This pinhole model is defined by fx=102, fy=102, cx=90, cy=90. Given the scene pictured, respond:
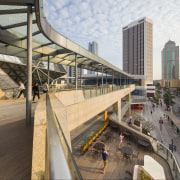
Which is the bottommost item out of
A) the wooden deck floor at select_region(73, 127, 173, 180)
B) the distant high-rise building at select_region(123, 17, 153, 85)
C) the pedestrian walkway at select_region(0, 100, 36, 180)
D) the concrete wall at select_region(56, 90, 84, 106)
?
the wooden deck floor at select_region(73, 127, 173, 180)

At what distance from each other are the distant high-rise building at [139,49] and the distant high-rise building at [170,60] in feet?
299

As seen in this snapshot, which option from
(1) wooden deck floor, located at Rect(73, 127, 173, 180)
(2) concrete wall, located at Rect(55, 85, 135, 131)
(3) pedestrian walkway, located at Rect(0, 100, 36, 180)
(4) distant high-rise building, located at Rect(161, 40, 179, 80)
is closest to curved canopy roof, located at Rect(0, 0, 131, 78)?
(2) concrete wall, located at Rect(55, 85, 135, 131)

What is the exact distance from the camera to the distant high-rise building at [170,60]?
455ft

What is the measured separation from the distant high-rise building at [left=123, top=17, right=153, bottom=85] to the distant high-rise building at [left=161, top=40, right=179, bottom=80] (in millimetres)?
91225

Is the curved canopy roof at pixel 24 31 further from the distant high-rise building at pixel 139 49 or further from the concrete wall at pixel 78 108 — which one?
the distant high-rise building at pixel 139 49

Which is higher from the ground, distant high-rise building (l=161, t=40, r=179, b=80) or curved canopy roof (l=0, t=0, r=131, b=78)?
distant high-rise building (l=161, t=40, r=179, b=80)

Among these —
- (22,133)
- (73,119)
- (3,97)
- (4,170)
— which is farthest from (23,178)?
(3,97)

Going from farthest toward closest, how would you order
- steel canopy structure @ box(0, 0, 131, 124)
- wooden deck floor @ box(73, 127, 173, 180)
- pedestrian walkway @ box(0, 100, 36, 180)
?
wooden deck floor @ box(73, 127, 173, 180), steel canopy structure @ box(0, 0, 131, 124), pedestrian walkway @ box(0, 100, 36, 180)

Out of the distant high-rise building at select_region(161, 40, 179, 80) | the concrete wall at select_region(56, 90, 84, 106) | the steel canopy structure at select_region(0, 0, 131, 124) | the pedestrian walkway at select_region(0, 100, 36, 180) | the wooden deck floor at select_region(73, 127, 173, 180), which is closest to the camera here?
the pedestrian walkway at select_region(0, 100, 36, 180)

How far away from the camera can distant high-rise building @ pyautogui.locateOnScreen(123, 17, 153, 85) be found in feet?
242

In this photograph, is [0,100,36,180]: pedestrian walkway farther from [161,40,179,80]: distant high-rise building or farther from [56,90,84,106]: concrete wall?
[161,40,179,80]: distant high-rise building

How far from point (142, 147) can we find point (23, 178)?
37.1ft

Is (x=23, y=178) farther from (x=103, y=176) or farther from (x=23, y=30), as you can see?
(x=23, y=30)

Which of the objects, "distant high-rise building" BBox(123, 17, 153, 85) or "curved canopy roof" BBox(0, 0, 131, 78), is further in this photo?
"distant high-rise building" BBox(123, 17, 153, 85)
